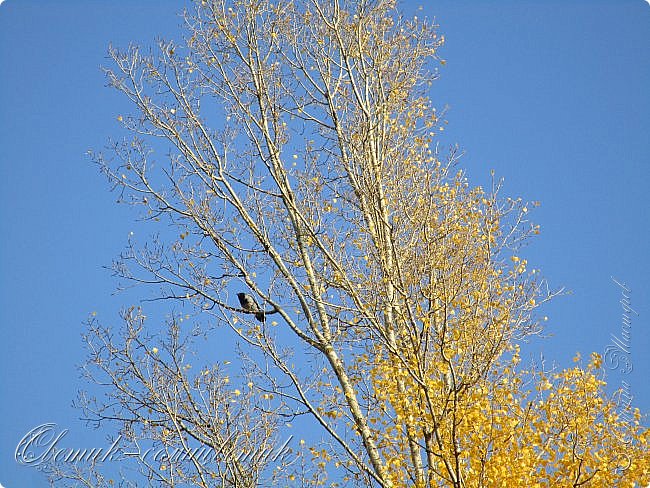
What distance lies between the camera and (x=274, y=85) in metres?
7.39

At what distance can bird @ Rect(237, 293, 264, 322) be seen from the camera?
6.68 metres

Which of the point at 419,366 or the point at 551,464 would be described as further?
the point at 551,464

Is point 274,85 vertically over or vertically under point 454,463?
over

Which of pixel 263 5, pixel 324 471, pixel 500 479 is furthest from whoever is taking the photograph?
pixel 263 5

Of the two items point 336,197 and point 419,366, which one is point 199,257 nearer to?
point 336,197

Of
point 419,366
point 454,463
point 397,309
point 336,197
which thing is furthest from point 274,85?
point 454,463

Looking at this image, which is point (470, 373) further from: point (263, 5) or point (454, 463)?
point (263, 5)

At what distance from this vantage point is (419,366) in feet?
17.1

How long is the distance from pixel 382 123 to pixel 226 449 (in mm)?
3279

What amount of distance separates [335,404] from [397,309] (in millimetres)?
1106

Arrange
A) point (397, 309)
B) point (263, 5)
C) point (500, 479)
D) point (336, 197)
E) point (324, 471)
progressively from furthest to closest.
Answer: point (263, 5) → point (336, 197) → point (324, 471) → point (397, 309) → point (500, 479)

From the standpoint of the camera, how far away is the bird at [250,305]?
668 cm

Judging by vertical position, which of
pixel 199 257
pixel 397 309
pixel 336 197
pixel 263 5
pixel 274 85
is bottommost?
pixel 397 309

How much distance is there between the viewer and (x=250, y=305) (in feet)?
22.1
